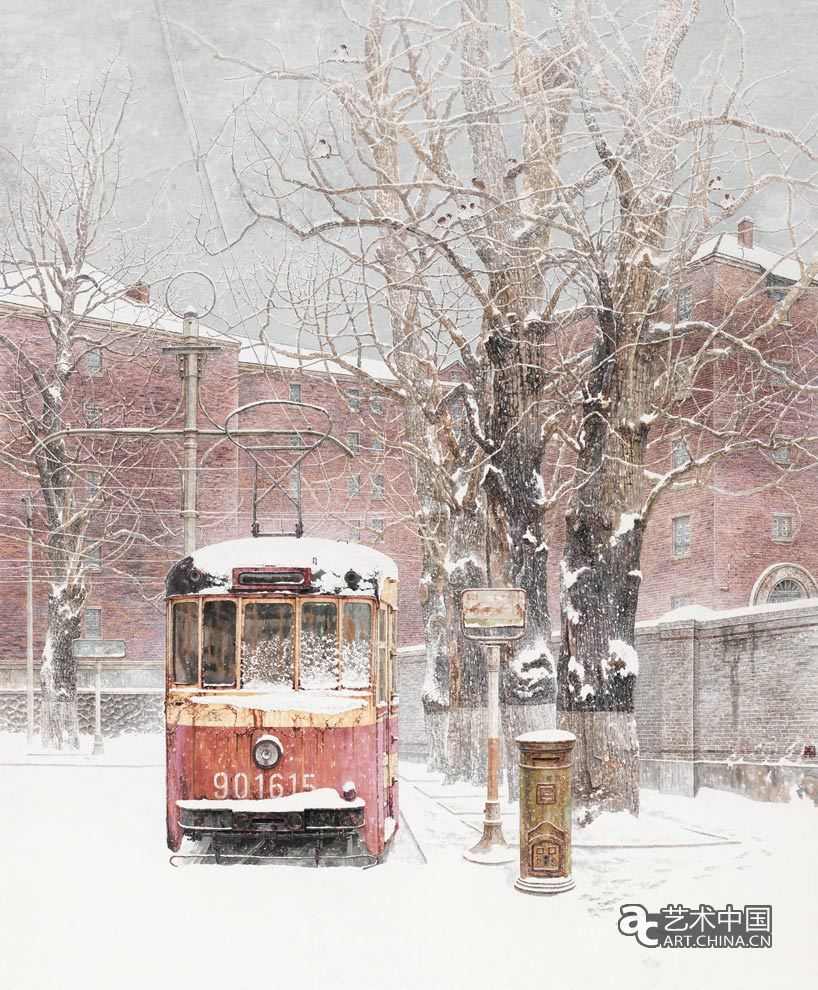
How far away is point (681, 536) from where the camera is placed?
18.0 m

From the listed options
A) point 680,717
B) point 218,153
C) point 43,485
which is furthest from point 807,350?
point 43,485

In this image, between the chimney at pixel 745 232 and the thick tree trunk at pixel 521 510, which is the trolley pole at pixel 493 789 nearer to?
the thick tree trunk at pixel 521 510

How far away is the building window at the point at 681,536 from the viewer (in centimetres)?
1800

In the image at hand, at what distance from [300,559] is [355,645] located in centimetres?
70

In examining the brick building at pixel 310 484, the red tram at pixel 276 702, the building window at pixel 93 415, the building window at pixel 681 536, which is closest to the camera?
the red tram at pixel 276 702

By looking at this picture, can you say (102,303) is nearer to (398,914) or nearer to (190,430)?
(190,430)

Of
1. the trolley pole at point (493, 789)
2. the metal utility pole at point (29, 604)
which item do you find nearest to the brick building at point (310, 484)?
the metal utility pole at point (29, 604)

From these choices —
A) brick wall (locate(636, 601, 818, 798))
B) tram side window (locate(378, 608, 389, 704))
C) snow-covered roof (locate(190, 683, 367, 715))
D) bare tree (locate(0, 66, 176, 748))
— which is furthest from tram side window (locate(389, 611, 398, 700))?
brick wall (locate(636, 601, 818, 798))

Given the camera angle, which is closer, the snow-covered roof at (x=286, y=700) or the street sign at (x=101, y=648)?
the snow-covered roof at (x=286, y=700)

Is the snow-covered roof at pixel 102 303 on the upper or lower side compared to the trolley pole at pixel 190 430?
upper

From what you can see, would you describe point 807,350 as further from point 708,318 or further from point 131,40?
point 131,40

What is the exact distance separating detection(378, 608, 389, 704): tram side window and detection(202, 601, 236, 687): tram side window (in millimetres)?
1033

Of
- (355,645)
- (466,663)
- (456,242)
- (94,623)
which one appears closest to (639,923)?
(355,645)

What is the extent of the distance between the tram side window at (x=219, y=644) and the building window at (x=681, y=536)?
36.2 feet
